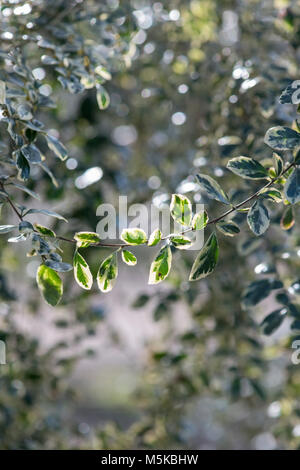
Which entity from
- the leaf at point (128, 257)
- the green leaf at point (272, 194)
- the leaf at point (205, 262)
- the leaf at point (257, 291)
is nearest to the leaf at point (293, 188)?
the green leaf at point (272, 194)

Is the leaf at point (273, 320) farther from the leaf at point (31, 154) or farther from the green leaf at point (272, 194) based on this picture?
the leaf at point (31, 154)

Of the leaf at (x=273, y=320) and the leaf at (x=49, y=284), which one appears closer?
the leaf at (x=49, y=284)

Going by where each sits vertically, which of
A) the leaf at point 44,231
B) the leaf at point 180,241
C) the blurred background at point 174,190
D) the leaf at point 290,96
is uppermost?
the leaf at point 290,96

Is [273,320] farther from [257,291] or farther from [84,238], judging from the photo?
[84,238]

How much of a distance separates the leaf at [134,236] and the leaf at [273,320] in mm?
389

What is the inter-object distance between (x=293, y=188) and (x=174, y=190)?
593 mm

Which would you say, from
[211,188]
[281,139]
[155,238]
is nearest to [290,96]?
[281,139]

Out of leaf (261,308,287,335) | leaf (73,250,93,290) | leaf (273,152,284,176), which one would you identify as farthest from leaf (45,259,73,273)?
leaf (261,308,287,335)

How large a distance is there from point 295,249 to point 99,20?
2.17 ft

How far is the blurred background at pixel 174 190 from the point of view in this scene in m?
1.15

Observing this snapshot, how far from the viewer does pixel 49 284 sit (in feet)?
2.48

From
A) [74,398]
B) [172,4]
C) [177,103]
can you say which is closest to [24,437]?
[74,398]

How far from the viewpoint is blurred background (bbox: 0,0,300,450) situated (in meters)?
1.15

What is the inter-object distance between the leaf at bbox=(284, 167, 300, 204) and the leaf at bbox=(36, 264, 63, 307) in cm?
36
